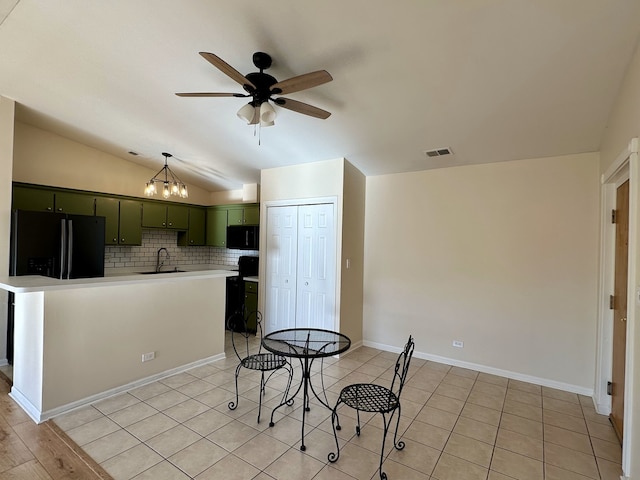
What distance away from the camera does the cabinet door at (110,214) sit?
493 centimetres

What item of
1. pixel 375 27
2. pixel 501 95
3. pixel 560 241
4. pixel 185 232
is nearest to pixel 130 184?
pixel 185 232

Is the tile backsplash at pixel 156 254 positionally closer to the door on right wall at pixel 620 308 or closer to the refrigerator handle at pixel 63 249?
the refrigerator handle at pixel 63 249

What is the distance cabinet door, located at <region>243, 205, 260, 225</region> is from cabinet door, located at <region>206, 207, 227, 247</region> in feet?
1.86

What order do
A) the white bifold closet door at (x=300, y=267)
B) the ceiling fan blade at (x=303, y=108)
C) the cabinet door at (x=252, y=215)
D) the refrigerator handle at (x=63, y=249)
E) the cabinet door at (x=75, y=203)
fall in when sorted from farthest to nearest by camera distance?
the cabinet door at (x=252, y=215) < the cabinet door at (x=75, y=203) < the white bifold closet door at (x=300, y=267) < the refrigerator handle at (x=63, y=249) < the ceiling fan blade at (x=303, y=108)

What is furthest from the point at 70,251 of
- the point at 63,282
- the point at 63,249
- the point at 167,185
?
the point at 167,185

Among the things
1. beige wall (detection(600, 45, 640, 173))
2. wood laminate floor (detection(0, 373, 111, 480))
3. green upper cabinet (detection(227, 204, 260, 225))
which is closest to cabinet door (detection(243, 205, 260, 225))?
green upper cabinet (detection(227, 204, 260, 225))

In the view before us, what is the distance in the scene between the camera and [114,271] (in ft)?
17.4

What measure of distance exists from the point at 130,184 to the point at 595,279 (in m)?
6.77

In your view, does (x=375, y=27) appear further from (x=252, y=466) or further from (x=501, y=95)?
(x=252, y=466)

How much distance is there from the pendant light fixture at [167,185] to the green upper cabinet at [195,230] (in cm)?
69

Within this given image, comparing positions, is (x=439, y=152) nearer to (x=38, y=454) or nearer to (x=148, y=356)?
(x=148, y=356)

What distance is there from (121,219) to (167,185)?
102 cm

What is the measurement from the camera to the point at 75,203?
4.62 m

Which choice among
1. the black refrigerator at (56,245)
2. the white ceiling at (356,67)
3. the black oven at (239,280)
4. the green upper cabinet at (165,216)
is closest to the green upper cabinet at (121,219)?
the green upper cabinet at (165,216)
